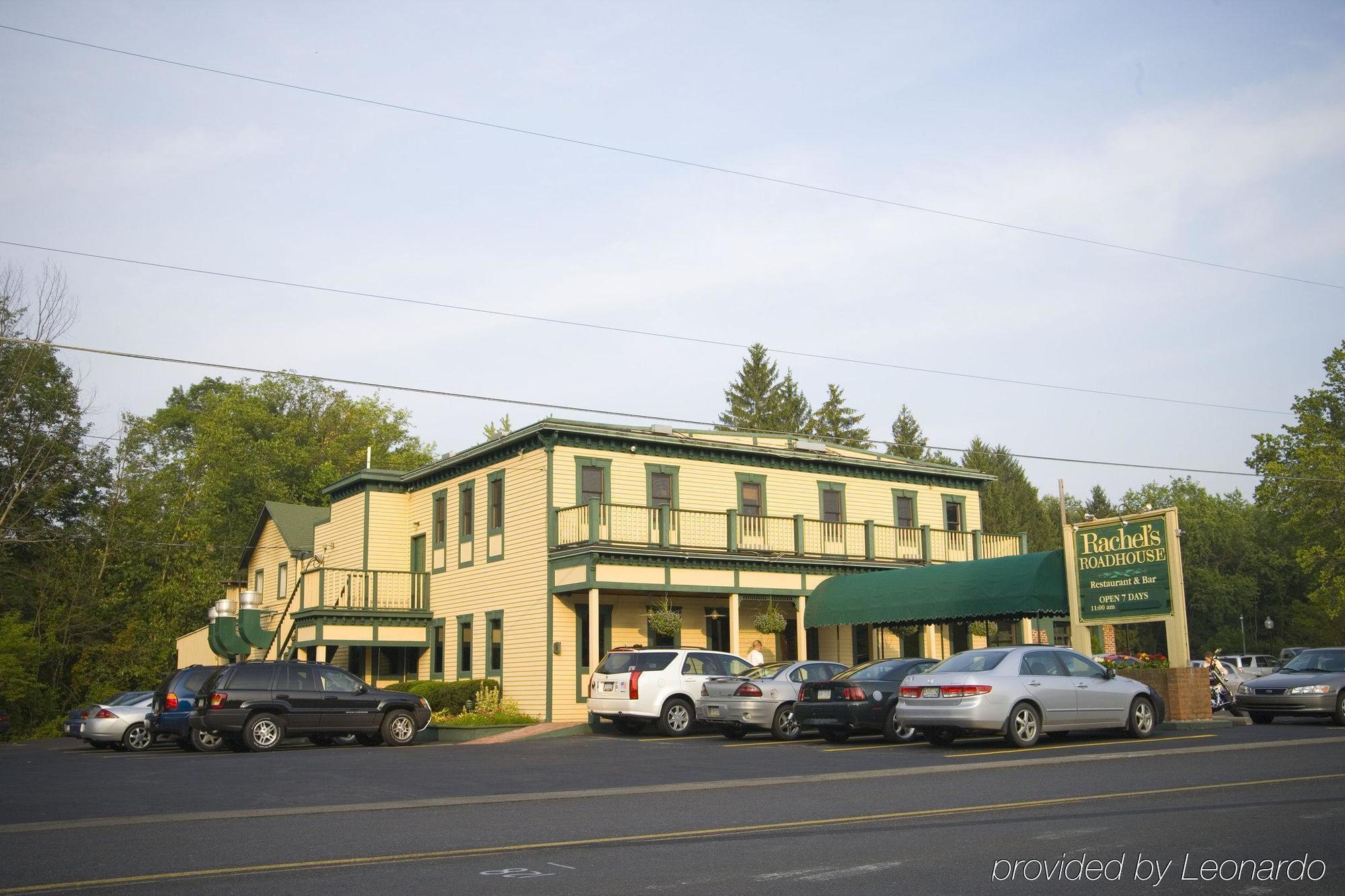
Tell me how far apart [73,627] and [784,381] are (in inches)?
1784

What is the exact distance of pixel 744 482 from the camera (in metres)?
34.8

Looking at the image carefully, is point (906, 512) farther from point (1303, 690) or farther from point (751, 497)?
point (1303, 690)

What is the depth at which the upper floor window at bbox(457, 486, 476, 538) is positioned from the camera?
34.8 metres

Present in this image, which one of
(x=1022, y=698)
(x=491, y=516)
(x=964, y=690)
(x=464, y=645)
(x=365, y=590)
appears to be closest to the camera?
(x=964, y=690)

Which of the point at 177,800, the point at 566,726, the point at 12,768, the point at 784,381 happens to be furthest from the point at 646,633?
the point at 784,381

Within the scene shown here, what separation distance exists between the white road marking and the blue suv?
18.5 metres

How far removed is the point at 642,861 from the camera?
792 centimetres

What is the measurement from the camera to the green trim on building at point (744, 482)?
34500 millimetres

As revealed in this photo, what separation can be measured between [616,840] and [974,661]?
9.55m

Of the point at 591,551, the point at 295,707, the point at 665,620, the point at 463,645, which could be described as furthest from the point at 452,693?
the point at 295,707

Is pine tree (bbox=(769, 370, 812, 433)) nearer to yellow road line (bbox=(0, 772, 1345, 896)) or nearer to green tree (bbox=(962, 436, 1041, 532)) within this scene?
green tree (bbox=(962, 436, 1041, 532))

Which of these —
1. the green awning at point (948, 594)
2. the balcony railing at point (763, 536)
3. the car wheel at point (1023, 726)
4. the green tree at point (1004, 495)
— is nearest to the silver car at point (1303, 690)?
the green awning at point (948, 594)

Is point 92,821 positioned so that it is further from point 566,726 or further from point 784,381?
point 784,381

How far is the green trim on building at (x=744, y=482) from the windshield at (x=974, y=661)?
1659cm
